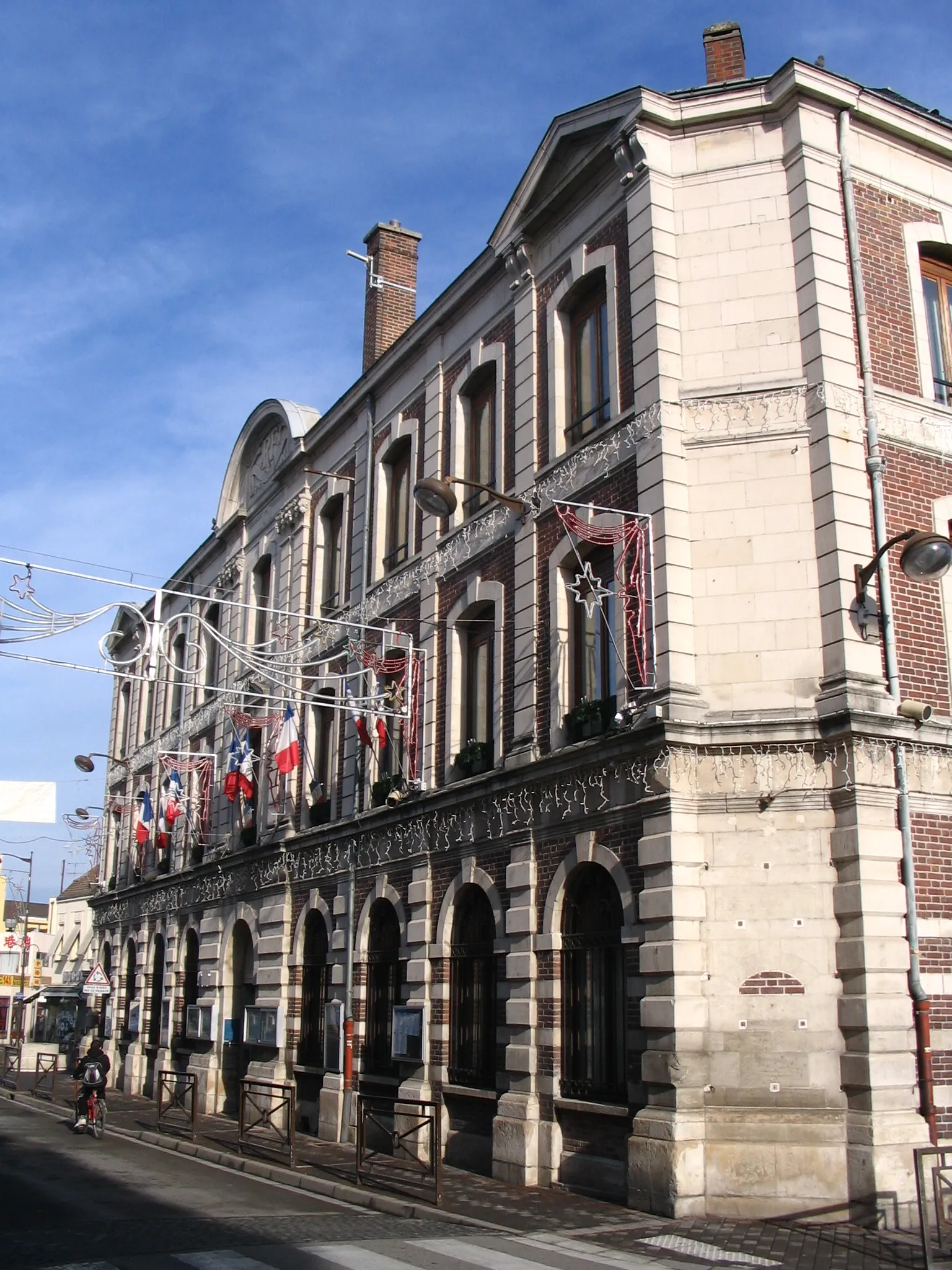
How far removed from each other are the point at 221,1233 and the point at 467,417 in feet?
42.5

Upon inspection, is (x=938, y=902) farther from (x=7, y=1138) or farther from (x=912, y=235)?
(x=7, y=1138)

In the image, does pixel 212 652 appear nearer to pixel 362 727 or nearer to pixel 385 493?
pixel 385 493

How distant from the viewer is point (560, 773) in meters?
15.6

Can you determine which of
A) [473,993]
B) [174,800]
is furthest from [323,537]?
[473,993]

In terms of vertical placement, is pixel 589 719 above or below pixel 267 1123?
above

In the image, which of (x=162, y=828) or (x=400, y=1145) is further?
(x=162, y=828)

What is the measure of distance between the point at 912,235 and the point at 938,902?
8211 mm

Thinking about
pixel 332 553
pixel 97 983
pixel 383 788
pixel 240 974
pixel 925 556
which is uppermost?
pixel 332 553

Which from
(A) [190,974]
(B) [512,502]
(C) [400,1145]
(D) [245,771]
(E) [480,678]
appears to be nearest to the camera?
(C) [400,1145]

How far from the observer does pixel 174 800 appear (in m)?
29.3

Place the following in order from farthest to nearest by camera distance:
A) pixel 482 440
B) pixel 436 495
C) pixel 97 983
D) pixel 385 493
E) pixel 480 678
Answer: pixel 97 983, pixel 385 493, pixel 482 440, pixel 480 678, pixel 436 495

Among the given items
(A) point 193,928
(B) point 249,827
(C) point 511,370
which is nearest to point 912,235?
(C) point 511,370

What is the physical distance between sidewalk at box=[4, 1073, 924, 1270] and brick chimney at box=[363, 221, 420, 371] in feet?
52.1

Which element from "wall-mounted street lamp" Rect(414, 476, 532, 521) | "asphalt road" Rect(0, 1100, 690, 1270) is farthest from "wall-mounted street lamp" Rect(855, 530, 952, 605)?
"asphalt road" Rect(0, 1100, 690, 1270)
